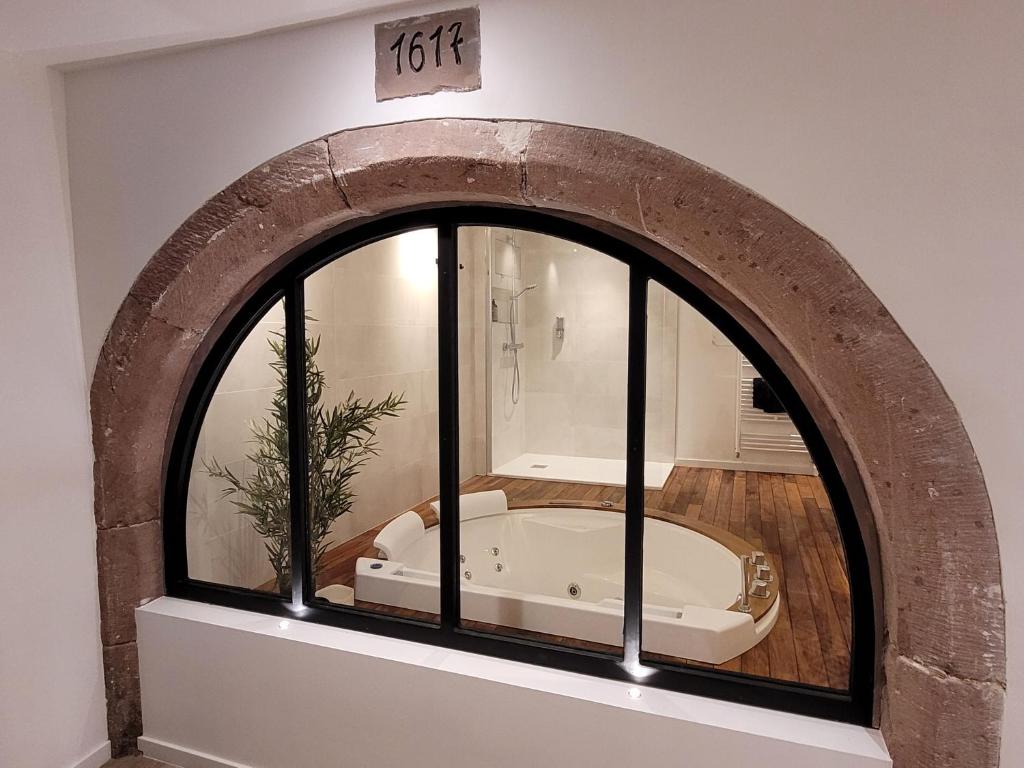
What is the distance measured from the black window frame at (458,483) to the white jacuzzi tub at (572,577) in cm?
17

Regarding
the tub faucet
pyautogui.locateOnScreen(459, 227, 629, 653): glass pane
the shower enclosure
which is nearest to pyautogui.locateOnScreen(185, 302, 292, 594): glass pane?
pyautogui.locateOnScreen(459, 227, 629, 653): glass pane

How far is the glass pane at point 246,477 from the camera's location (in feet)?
7.93

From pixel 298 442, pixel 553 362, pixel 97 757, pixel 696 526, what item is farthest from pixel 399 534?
pixel 97 757

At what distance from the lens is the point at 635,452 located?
5.77ft

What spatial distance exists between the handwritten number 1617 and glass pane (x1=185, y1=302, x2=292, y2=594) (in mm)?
1083

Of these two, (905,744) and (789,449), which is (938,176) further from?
(905,744)

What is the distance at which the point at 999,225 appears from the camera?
1290 millimetres

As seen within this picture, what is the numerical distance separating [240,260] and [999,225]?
79.4 inches

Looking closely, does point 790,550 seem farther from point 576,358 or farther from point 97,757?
point 97,757

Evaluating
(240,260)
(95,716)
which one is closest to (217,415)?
(240,260)

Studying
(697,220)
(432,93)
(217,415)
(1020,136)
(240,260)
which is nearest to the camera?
(1020,136)

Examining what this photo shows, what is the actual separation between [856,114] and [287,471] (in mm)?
2174

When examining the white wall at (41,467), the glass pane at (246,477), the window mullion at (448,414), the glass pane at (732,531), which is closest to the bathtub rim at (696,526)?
the glass pane at (732,531)

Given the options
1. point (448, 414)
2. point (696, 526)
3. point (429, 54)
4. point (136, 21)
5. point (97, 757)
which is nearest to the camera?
point (429, 54)
